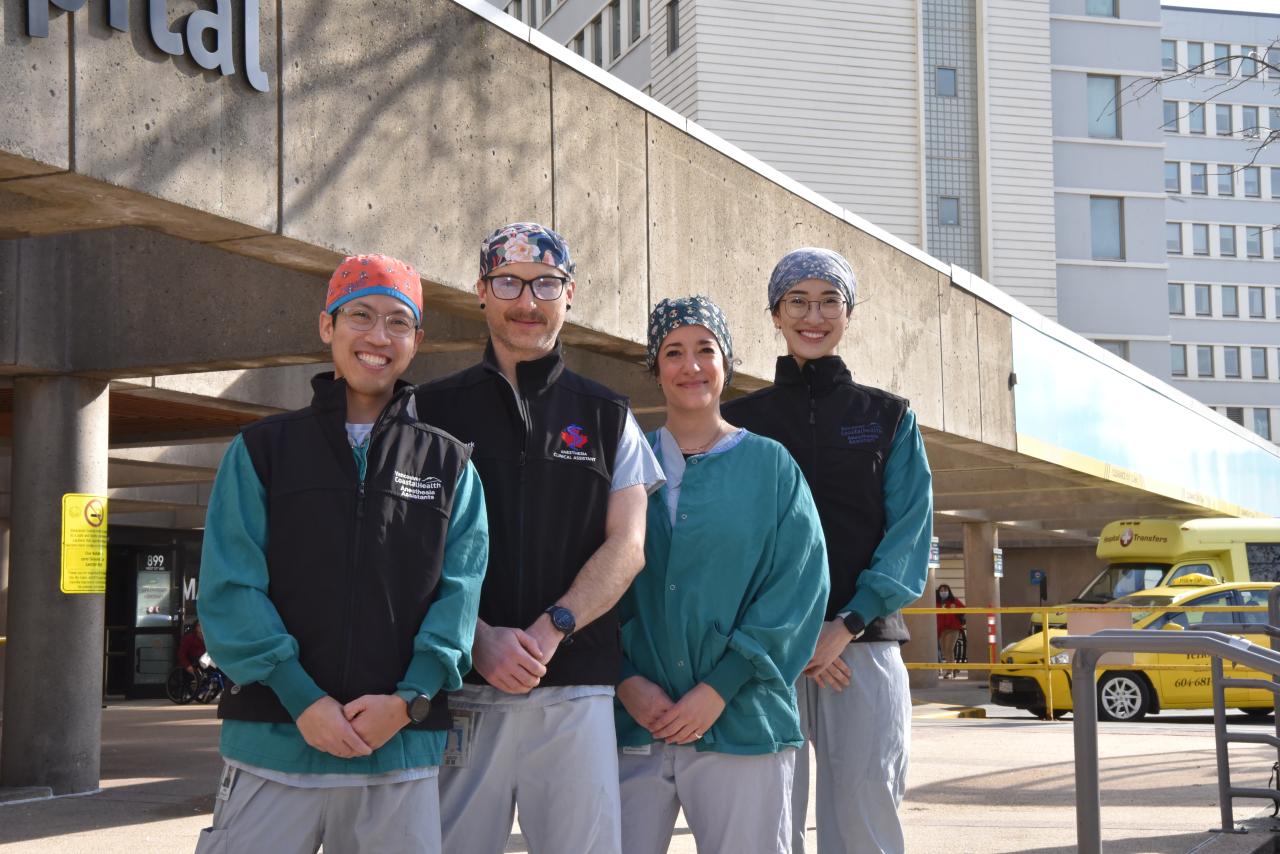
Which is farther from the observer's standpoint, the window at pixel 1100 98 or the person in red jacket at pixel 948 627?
the window at pixel 1100 98

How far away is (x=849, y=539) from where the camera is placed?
179 inches

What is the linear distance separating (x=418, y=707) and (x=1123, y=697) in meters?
15.8

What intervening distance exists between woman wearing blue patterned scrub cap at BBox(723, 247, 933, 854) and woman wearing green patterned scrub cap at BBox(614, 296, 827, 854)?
38cm

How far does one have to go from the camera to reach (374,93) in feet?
25.6

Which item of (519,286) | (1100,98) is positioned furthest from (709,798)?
A: (1100,98)

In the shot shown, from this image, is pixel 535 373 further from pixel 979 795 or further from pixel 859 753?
pixel 979 795

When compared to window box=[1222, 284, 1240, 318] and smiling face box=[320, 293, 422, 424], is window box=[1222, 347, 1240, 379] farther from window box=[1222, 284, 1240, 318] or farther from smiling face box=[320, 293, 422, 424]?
smiling face box=[320, 293, 422, 424]

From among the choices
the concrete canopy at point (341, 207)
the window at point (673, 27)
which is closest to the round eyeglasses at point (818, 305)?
the concrete canopy at point (341, 207)

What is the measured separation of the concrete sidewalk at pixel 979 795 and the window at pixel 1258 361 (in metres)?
70.5

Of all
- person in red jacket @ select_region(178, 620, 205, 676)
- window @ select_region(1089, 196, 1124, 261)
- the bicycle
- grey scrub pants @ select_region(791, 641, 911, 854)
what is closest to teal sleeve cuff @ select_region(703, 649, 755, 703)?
grey scrub pants @ select_region(791, 641, 911, 854)

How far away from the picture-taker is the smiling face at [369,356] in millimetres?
3740

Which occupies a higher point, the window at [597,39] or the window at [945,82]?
the window at [597,39]

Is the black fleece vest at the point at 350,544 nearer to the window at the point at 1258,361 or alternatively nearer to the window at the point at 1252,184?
the window at the point at 1258,361

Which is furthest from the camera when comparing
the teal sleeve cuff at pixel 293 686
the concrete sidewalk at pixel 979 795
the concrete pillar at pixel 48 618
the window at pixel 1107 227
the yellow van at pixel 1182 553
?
the window at pixel 1107 227
